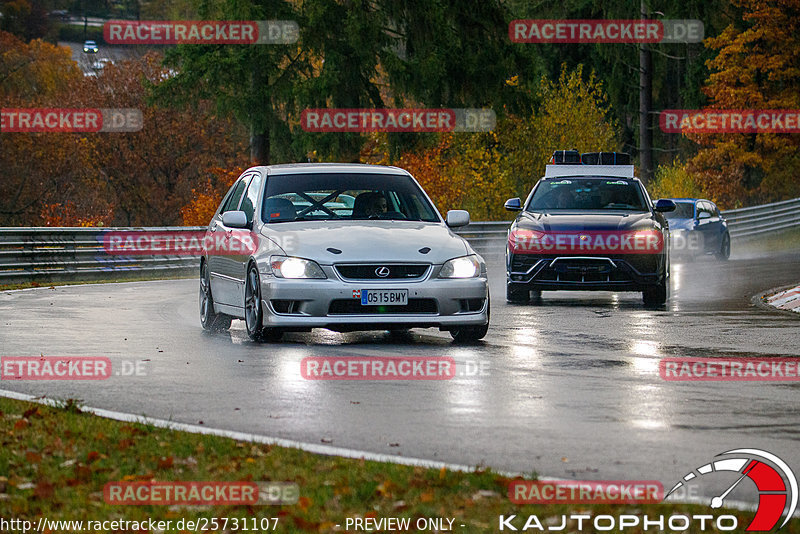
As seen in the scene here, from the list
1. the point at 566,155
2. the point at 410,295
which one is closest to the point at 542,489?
the point at 410,295

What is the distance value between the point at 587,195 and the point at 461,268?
764 cm

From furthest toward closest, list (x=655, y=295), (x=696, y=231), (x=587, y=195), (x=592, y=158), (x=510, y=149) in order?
(x=510, y=149)
(x=696, y=231)
(x=592, y=158)
(x=587, y=195)
(x=655, y=295)

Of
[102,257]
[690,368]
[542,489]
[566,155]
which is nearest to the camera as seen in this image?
[542,489]

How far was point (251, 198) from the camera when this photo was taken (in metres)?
16.2

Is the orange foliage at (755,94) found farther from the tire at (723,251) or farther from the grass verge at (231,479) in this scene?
the grass verge at (231,479)

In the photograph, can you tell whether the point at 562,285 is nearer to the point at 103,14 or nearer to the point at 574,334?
the point at 574,334

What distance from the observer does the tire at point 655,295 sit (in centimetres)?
Result: 2011

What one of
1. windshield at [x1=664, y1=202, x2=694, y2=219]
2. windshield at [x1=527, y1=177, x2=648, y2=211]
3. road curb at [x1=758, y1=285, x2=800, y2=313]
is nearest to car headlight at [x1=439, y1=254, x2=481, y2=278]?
road curb at [x1=758, y1=285, x2=800, y2=313]

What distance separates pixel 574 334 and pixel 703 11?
44975mm

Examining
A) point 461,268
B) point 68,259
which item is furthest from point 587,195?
point 68,259

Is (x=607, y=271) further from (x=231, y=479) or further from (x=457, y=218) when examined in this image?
(x=231, y=479)

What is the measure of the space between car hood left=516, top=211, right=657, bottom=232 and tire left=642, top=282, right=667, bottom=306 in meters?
0.84

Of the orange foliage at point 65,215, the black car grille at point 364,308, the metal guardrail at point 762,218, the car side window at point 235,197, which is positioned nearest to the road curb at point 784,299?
the black car grille at point 364,308

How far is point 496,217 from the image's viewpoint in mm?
54094
